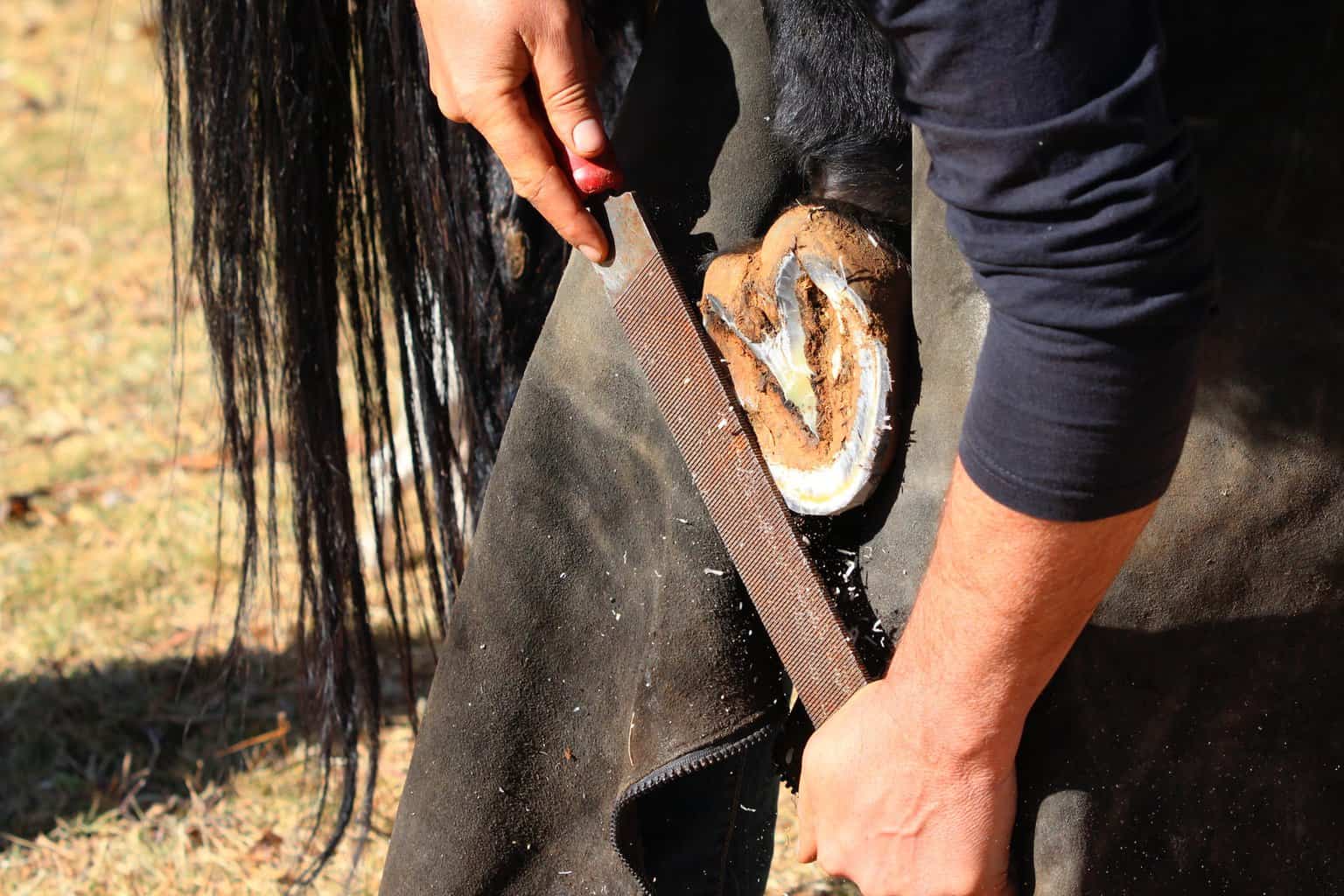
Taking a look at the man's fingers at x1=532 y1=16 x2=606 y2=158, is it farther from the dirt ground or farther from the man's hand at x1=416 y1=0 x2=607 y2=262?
the dirt ground

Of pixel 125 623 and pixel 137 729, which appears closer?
pixel 137 729

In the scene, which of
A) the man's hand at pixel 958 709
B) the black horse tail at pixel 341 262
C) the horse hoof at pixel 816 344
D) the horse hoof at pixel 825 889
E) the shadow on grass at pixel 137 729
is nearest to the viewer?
the man's hand at pixel 958 709

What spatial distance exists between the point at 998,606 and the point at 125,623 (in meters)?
2.04

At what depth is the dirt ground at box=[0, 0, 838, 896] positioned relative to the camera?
188 centimetres

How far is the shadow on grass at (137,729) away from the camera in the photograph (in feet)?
6.56

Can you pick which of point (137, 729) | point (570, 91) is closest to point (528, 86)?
point (570, 91)

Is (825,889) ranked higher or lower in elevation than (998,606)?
lower

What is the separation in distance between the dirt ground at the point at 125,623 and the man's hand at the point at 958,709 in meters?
0.95

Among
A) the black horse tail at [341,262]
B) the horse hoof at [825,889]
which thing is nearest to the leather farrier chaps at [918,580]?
the black horse tail at [341,262]

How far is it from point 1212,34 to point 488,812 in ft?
2.75

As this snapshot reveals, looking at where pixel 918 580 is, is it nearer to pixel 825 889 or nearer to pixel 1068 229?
pixel 1068 229

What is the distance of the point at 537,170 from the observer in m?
1.05

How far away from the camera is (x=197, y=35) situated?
1.38 metres

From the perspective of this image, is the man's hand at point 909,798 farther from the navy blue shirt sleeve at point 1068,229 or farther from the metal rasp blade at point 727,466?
the navy blue shirt sleeve at point 1068,229
